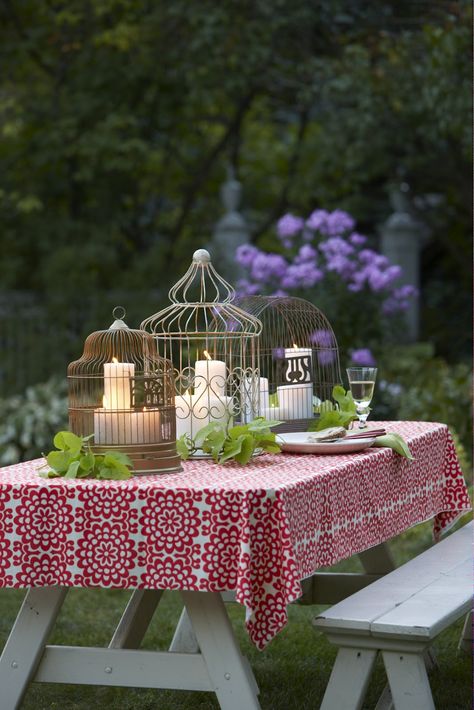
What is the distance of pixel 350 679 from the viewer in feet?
9.70

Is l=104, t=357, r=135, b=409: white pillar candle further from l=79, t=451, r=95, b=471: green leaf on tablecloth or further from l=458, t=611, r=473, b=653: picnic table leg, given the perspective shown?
l=458, t=611, r=473, b=653: picnic table leg

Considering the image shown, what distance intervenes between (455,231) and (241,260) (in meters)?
5.40

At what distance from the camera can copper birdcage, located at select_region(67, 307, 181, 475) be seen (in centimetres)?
307

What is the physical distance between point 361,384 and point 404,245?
26.6 ft

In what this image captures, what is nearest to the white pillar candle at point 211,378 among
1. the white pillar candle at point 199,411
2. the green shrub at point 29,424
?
the white pillar candle at point 199,411

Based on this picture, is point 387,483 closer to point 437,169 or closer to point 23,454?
point 23,454

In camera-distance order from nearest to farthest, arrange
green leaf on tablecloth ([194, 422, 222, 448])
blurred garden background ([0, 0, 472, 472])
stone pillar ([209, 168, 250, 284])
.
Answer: green leaf on tablecloth ([194, 422, 222, 448]), blurred garden background ([0, 0, 472, 472]), stone pillar ([209, 168, 250, 284])

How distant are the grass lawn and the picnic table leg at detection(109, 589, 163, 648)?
0.69 ft

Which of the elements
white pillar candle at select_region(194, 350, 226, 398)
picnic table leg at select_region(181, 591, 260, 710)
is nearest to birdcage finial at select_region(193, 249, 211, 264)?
white pillar candle at select_region(194, 350, 226, 398)

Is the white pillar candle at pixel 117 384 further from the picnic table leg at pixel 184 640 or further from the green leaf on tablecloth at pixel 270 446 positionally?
the picnic table leg at pixel 184 640

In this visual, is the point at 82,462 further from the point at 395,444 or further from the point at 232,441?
the point at 395,444

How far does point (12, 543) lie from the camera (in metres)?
2.89

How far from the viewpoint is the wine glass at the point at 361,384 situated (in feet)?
11.7

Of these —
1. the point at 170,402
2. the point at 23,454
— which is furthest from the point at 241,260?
the point at 170,402
